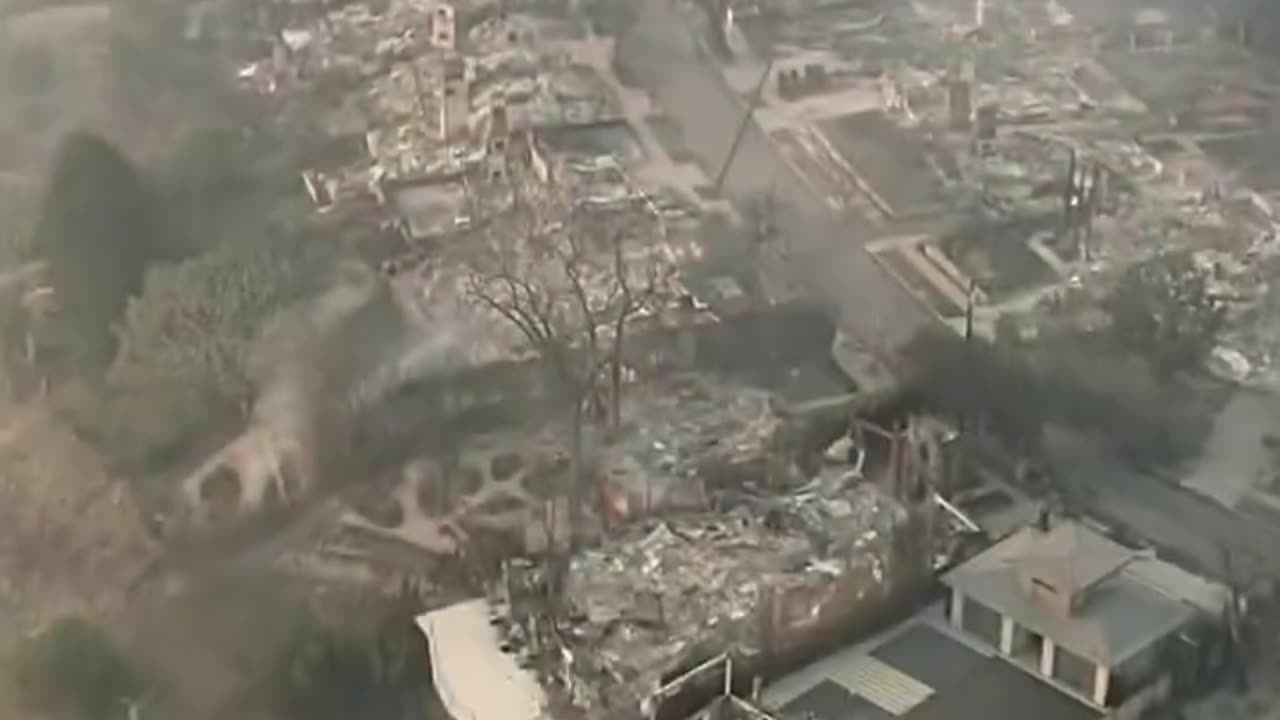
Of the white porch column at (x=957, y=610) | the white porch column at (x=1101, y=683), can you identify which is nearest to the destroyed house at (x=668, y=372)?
the white porch column at (x=957, y=610)

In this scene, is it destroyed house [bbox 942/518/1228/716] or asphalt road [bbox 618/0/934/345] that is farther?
asphalt road [bbox 618/0/934/345]

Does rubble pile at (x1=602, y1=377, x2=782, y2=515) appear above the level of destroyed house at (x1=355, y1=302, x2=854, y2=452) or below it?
below

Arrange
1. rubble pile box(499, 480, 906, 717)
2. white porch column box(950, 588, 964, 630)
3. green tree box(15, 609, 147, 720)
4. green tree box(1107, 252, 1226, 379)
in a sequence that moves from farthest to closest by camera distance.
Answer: green tree box(1107, 252, 1226, 379) < white porch column box(950, 588, 964, 630) < rubble pile box(499, 480, 906, 717) < green tree box(15, 609, 147, 720)

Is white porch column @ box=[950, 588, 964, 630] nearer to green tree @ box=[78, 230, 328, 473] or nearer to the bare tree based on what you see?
the bare tree

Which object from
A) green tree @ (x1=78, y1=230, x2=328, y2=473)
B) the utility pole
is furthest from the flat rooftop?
green tree @ (x1=78, y1=230, x2=328, y2=473)

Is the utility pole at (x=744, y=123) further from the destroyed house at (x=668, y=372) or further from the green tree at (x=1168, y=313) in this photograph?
the green tree at (x=1168, y=313)

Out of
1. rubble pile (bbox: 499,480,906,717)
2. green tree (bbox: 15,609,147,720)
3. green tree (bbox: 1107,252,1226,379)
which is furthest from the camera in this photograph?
green tree (bbox: 1107,252,1226,379)

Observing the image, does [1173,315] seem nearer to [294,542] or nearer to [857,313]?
[857,313]

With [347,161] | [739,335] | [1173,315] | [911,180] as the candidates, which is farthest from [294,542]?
[1173,315]
